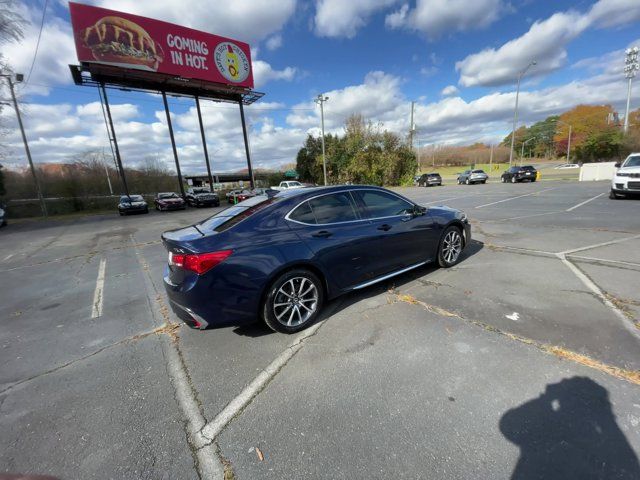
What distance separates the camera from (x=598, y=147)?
51.4 m

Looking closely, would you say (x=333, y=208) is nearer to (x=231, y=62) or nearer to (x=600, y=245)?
(x=600, y=245)

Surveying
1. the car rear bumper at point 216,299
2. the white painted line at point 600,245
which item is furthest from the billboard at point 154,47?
the white painted line at point 600,245

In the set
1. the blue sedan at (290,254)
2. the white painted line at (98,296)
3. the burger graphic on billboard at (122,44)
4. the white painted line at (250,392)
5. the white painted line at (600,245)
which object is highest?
the burger graphic on billboard at (122,44)

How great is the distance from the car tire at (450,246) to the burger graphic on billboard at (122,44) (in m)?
27.2

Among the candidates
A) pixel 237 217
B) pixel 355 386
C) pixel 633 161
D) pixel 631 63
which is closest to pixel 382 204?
pixel 237 217

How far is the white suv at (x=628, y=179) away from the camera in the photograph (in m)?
11.0

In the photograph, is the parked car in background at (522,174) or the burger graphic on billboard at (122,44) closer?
the burger graphic on billboard at (122,44)

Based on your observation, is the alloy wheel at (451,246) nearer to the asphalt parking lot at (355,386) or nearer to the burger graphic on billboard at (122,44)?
the asphalt parking lot at (355,386)

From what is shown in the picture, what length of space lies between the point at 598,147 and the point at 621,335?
69.8m

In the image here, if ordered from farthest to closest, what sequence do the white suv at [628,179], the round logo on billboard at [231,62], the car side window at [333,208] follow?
the round logo on billboard at [231,62] → the white suv at [628,179] → the car side window at [333,208]

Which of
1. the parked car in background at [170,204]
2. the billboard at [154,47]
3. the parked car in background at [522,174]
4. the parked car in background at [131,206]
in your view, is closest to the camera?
the billboard at [154,47]

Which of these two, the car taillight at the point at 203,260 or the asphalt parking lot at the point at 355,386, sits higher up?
the car taillight at the point at 203,260

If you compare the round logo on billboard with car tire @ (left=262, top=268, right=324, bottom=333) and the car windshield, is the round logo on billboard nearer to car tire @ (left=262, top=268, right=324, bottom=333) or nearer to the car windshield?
the car windshield

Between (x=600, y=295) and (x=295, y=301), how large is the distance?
3.72 metres
